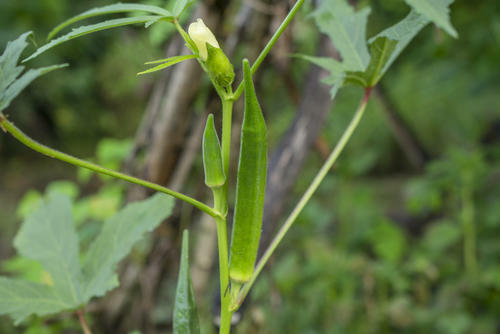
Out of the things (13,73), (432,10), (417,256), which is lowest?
(417,256)

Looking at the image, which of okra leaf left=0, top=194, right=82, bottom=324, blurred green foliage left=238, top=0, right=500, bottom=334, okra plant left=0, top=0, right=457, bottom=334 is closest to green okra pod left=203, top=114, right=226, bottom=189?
okra plant left=0, top=0, right=457, bottom=334

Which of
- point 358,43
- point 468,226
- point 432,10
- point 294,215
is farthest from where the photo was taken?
point 468,226

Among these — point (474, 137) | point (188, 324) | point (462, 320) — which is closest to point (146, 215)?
point (188, 324)

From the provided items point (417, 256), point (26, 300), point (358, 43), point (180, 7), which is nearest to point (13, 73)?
point (180, 7)

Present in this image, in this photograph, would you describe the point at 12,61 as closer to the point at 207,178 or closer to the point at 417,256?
the point at 207,178

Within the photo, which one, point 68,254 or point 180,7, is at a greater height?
point 180,7

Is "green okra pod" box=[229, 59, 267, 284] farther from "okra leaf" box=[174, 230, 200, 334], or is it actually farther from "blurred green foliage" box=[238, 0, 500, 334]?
"blurred green foliage" box=[238, 0, 500, 334]

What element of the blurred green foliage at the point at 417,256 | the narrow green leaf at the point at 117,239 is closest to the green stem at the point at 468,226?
the blurred green foliage at the point at 417,256
